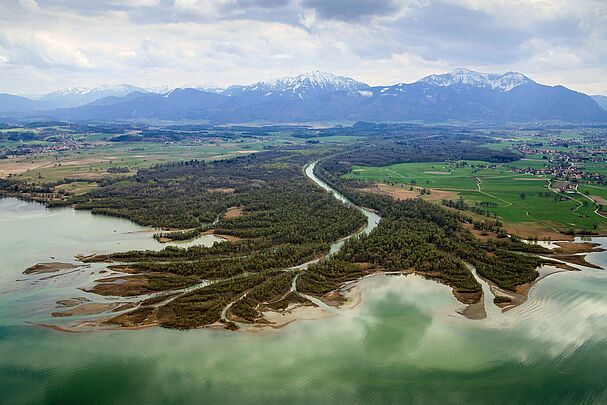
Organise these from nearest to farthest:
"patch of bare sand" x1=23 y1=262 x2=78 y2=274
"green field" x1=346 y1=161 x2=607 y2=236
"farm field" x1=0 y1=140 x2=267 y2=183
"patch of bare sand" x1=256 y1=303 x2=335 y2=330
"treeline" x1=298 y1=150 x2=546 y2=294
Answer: "patch of bare sand" x1=256 y1=303 x2=335 y2=330 < "treeline" x1=298 y1=150 x2=546 y2=294 < "patch of bare sand" x1=23 y1=262 x2=78 y2=274 < "green field" x1=346 y1=161 x2=607 y2=236 < "farm field" x1=0 y1=140 x2=267 y2=183

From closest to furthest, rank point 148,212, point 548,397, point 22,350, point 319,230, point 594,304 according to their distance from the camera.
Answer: point 548,397, point 22,350, point 594,304, point 319,230, point 148,212

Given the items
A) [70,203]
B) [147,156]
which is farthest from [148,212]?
[147,156]

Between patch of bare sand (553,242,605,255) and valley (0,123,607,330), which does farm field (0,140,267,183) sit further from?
patch of bare sand (553,242,605,255)

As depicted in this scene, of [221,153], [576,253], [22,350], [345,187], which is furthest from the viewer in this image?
[221,153]

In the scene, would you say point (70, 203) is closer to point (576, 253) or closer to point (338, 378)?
point (338, 378)

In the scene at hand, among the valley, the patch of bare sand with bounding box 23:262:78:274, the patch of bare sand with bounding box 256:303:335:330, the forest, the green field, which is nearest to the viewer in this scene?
the patch of bare sand with bounding box 256:303:335:330

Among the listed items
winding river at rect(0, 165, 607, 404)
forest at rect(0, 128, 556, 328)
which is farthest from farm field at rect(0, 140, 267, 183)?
winding river at rect(0, 165, 607, 404)

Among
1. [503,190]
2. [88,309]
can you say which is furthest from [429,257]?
[503,190]
